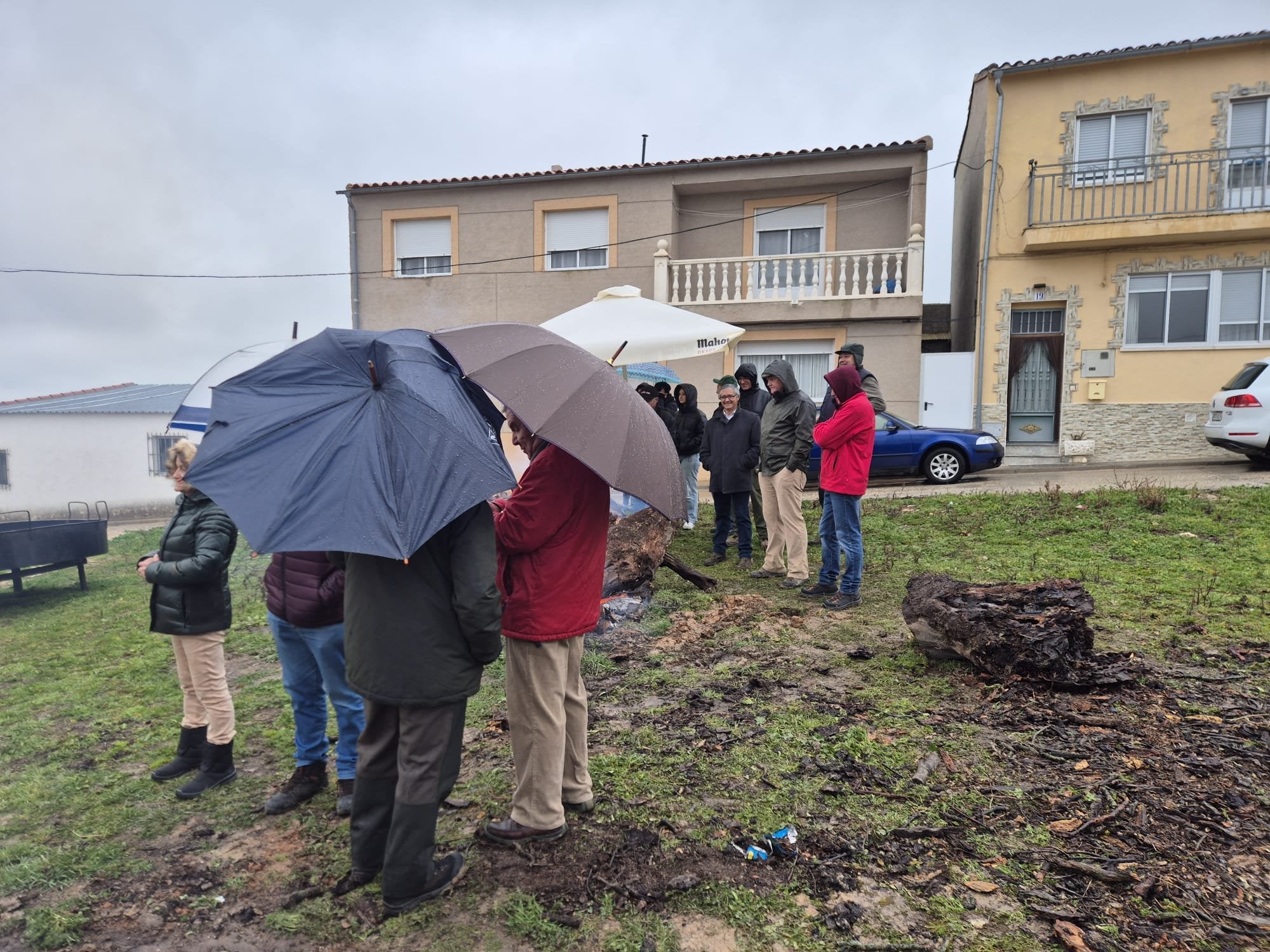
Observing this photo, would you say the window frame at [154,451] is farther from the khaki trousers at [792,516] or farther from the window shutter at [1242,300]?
the window shutter at [1242,300]

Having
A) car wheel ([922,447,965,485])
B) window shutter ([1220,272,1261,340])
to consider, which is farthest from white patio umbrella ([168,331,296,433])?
window shutter ([1220,272,1261,340])

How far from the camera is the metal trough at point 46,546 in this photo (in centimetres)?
902

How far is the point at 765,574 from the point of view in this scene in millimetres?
7457

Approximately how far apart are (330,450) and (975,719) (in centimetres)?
350

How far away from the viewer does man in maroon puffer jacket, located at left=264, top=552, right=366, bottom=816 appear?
317 cm

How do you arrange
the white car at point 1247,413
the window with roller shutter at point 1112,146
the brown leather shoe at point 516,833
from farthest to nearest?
the window with roller shutter at point 1112,146, the white car at point 1247,413, the brown leather shoe at point 516,833

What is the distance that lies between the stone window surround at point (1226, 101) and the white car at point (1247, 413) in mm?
5629

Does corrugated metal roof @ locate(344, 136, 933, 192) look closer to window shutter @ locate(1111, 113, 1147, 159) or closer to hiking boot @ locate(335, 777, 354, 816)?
window shutter @ locate(1111, 113, 1147, 159)

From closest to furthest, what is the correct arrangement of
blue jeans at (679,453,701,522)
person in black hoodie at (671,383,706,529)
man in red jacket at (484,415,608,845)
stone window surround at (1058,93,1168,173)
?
man in red jacket at (484,415,608,845) → person in black hoodie at (671,383,706,529) → blue jeans at (679,453,701,522) → stone window surround at (1058,93,1168,173)

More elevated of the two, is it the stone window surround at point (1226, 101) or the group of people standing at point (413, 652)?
the stone window surround at point (1226, 101)

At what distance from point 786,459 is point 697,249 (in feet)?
38.3

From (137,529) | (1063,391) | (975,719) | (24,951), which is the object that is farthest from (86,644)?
(1063,391)

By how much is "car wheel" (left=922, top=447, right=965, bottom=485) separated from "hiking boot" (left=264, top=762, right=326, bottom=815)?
36.8ft

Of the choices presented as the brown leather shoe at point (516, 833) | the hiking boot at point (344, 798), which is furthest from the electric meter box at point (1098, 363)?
the hiking boot at point (344, 798)
